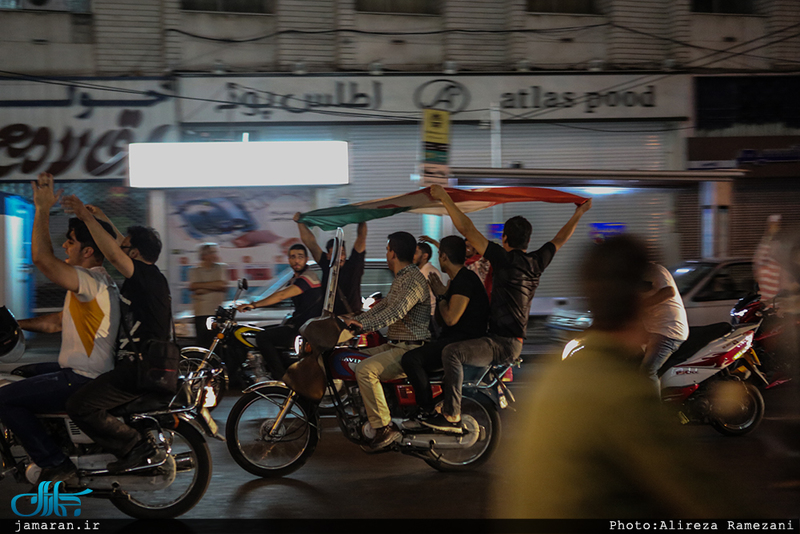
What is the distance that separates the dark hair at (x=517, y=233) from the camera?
5.73 meters

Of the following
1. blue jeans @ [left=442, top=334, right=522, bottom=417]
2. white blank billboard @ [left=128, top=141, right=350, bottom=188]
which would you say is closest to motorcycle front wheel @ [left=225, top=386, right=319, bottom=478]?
blue jeans @ [left=442, top=334, right=522, bottom=417]

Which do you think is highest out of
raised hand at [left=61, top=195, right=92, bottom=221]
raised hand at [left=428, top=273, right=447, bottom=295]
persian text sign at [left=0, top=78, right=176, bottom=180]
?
persian text sign at [left=0, top=78, right=176, bottom=180]

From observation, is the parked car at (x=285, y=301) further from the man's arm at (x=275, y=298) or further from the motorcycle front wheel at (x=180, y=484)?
the motorcycle front wheel at (x=180, y=484)

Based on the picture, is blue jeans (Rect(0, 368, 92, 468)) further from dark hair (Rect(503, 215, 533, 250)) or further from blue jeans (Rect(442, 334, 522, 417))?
dark hair (Rect(503, 215, 533, 250))

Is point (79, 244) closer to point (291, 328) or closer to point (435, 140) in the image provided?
point (291, 328)

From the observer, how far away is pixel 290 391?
536 centimetres

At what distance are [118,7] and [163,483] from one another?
Answer: 43.6 ft

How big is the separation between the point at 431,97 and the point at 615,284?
44.3ft

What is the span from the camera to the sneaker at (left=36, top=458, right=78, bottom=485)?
13.5 feet

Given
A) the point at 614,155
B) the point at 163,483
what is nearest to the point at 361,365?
the point at 163,483

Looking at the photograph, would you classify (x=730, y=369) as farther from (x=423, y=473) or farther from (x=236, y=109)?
(x=236, y=109)

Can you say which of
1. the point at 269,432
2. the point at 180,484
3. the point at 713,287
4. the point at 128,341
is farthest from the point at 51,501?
the point at 713,287

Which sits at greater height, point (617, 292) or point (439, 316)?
point (617, 292)

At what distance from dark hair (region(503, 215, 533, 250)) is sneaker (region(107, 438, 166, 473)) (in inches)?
126
